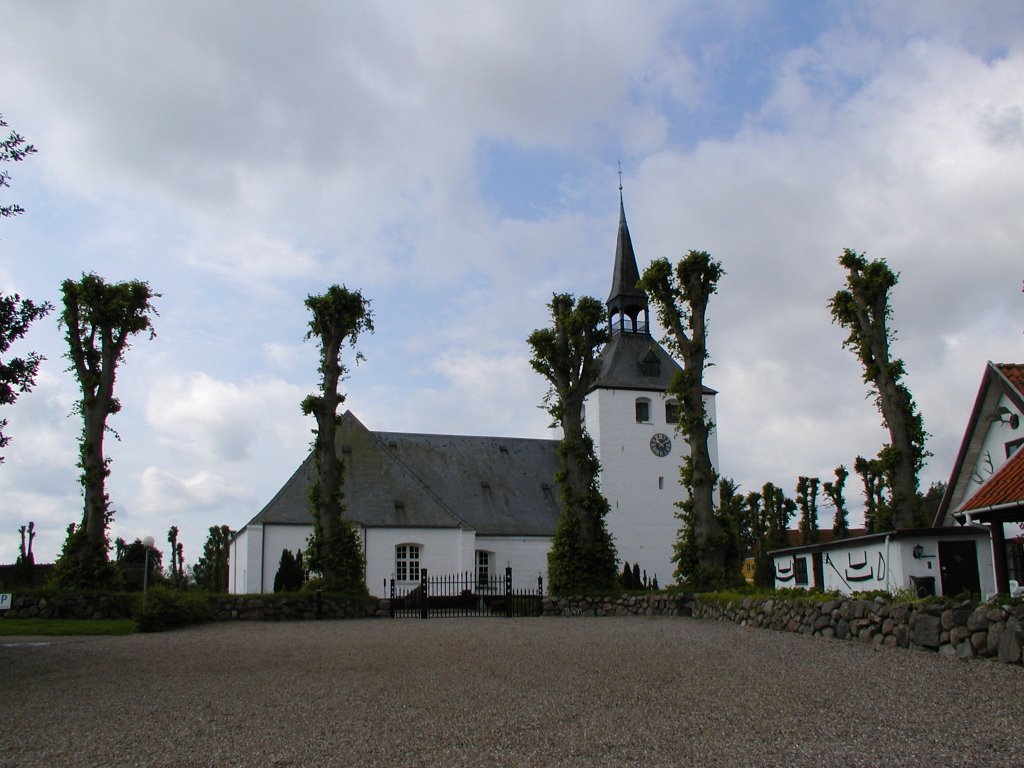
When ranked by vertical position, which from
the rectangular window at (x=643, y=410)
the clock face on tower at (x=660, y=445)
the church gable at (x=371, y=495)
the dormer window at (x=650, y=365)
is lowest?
the church gable at (x=371, y=495)

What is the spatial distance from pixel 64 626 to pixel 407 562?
21.1 meters

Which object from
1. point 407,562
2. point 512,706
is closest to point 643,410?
point 407,562

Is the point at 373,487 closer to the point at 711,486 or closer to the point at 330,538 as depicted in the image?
the point at 330,538

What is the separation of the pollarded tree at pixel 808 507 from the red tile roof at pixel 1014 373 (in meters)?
32.0

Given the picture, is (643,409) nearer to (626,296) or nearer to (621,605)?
(626,296)

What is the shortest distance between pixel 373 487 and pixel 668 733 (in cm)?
3376

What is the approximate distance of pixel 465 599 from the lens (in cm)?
3406

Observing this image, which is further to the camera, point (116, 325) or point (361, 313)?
point (361, 313)

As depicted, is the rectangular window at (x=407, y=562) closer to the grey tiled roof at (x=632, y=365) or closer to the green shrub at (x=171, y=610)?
the grey tiled roof at (x=632, y=365)

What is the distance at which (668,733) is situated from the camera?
22.5 ft

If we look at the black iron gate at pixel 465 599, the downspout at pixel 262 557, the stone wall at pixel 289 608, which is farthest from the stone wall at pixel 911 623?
the downspout at pixel 262 557

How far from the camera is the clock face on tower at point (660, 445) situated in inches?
1783

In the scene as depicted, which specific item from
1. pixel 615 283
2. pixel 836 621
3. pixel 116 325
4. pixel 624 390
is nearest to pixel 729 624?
pixel 836 621

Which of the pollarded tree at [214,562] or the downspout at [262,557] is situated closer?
the downspout at [262,557]
